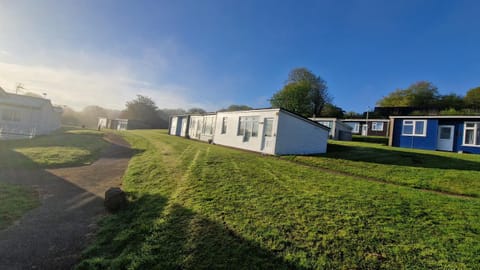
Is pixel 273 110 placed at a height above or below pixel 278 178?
above

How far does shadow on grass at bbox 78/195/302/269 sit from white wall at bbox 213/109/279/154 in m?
10.0

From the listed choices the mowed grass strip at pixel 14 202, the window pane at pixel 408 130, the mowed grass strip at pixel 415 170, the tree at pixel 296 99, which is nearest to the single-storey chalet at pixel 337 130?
the window pane at pixel 408 130

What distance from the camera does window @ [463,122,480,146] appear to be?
55.4 ft

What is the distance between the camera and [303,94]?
43.8m

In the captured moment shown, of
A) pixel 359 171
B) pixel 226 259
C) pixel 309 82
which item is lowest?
pixel 226 259

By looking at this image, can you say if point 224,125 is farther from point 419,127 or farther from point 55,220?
point 419,127

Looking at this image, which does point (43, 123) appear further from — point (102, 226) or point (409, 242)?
point (409, 242)

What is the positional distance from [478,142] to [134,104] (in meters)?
68.2

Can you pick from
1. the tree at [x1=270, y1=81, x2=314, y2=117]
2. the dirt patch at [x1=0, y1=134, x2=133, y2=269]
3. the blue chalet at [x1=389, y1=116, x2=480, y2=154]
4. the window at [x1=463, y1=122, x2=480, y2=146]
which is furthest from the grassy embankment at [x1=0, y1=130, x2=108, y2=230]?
the tree at [x1=270, y1=81, x2=314, y2=117]

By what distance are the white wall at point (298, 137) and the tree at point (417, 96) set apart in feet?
139

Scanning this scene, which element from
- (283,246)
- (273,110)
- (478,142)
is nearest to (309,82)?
(478,142)

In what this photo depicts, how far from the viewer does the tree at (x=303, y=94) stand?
43.3 m

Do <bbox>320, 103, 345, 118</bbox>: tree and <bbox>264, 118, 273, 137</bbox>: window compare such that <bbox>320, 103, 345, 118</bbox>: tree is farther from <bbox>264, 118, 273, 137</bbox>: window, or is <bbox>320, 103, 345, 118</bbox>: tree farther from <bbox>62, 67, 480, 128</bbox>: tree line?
<bbox>264, 118, 273, 137</bbox>: window

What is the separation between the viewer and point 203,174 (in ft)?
26.8
